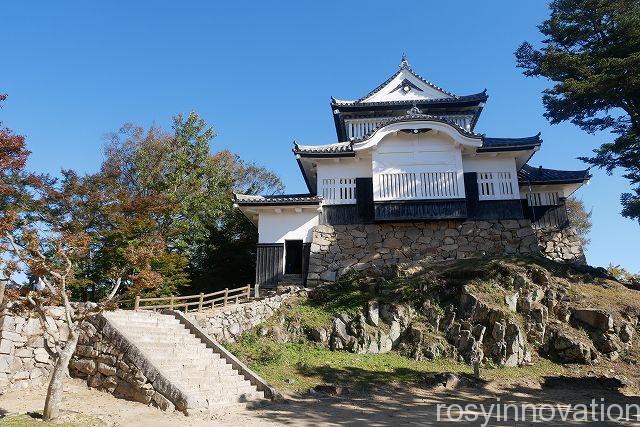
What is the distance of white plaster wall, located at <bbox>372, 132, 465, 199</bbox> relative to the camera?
18.5 metres

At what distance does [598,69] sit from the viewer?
56.3 ft

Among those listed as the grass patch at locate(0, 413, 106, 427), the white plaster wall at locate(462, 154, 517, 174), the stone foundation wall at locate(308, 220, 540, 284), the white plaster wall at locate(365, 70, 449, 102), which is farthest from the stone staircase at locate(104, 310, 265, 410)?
the white plaster wall at locate(365, 70, 449, 102)

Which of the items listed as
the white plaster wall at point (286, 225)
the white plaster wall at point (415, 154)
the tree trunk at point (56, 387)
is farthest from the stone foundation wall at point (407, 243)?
the tree trunk at point (56, 387)

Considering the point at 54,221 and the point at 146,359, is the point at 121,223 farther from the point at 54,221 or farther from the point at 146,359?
the point at 146,359

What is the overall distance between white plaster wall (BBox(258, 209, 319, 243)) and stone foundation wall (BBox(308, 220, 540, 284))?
546 millimetres

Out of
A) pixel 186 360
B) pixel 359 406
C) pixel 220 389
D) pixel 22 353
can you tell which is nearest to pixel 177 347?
pixel 186 360

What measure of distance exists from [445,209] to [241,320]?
32.9ft

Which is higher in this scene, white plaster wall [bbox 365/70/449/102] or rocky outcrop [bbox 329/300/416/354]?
white plaster wall [bbox 365/70/449/102]

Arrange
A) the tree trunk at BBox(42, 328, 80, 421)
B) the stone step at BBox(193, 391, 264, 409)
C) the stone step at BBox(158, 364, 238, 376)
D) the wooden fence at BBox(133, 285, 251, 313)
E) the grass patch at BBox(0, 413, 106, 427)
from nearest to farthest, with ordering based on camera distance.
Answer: the grass patch at BBox(0, 413, 106, 427) → the tree trunk at BBox(42, 328, 80, 421) → the stone step at BBox(193, 391, 264, 409) → the stone step at BBox(158, 364, 238, 376) → the wooden fence at BBox(133, 285, 251, 313)

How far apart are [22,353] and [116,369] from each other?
302 centimetres

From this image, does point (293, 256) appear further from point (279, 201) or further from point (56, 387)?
point (56, 387)

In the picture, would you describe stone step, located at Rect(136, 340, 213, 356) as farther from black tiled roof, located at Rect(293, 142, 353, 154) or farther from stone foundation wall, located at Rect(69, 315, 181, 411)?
black tiled roof, located at Rect(293, 142, 353, 154)

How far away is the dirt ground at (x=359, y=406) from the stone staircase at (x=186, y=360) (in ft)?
1.91

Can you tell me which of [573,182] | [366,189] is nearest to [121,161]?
[366,189]
